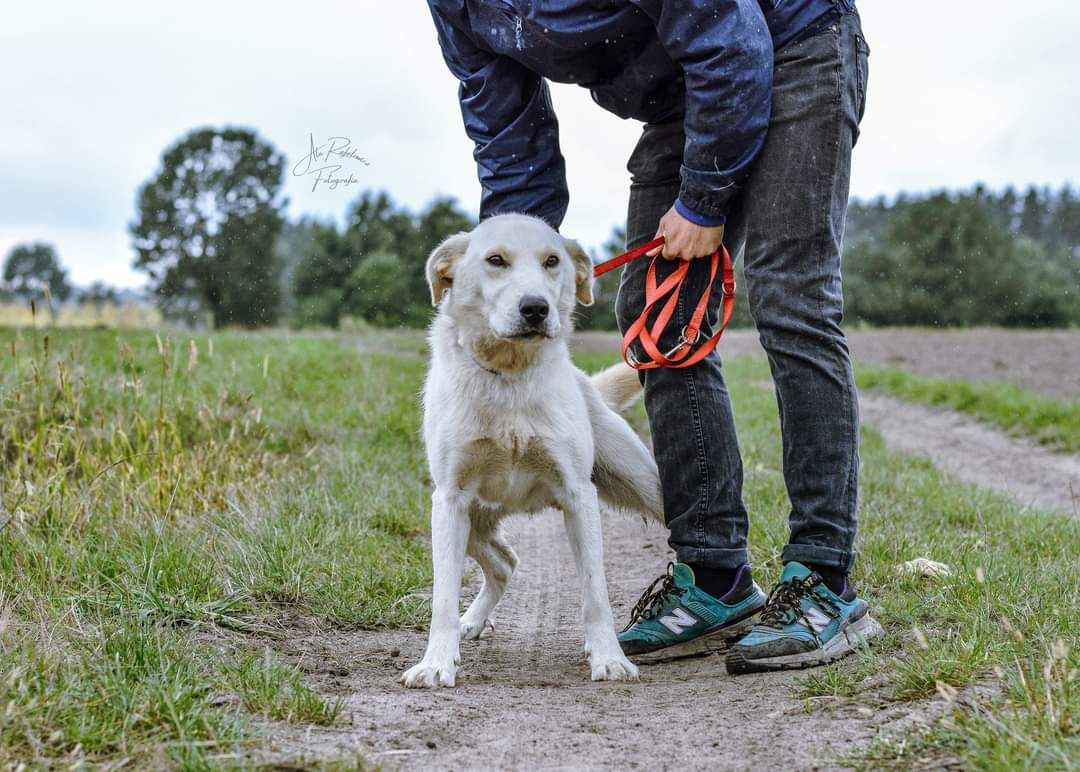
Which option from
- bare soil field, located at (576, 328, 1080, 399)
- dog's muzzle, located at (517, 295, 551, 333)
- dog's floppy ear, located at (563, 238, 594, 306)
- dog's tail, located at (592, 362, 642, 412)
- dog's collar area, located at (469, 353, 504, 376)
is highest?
dog's floppy ear, located at (563, 238, 594, 306)

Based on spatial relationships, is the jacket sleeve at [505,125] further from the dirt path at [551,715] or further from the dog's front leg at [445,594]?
the dirt path at [551,715]

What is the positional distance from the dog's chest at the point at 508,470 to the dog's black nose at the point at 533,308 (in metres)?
0.38

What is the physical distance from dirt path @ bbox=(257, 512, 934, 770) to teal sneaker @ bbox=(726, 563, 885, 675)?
0.22 feet

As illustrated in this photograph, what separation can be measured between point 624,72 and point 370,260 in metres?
25.1

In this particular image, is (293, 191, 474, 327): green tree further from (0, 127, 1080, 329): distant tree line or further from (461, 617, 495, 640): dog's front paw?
(461, 617, 495, 640): dog's front paw

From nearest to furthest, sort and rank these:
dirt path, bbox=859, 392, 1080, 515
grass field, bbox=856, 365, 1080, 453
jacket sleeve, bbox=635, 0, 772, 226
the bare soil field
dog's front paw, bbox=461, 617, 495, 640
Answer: jacket sleeve, bbox=635, 0, 772, 226 → dog's front paw, bbox=461, 617, 495, 640 → dirt path, bbox=859, 392, 1080, 515 → grass field, bbox=856, 365, 1080, 453 → the bare soil field

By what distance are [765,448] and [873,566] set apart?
10.3 feet

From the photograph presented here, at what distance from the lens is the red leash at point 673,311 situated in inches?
128

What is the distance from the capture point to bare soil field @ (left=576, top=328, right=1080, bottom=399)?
11.5 m

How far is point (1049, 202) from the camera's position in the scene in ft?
228

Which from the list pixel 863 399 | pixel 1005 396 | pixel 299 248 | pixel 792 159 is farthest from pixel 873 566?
pixel 299 248

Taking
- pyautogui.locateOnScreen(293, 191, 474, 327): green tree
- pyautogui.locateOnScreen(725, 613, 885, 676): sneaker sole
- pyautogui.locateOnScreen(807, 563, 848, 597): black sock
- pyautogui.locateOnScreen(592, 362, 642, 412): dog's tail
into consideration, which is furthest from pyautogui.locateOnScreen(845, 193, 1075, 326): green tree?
pyautogui.locateOnScreen(725, 613, 885, 676): sneaker sole

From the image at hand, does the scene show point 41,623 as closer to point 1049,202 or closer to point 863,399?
point 863,399

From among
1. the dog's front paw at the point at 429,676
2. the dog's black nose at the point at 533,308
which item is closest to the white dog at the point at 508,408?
the dog's black nose at the point at 533,308
